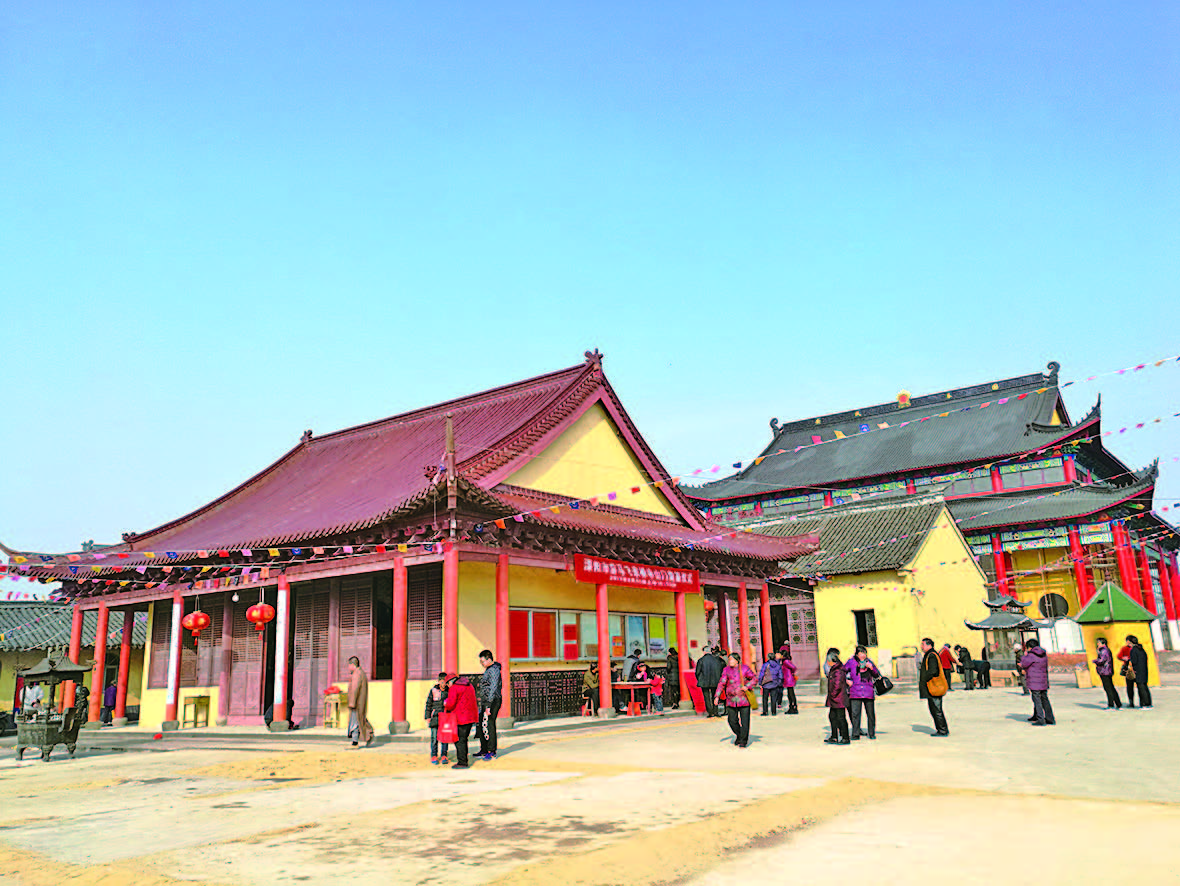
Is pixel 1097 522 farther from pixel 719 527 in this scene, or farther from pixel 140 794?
pixel 140 794

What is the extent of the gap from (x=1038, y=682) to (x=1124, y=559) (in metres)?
26.9

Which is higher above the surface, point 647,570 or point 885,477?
point 885,477

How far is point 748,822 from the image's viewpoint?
736cm

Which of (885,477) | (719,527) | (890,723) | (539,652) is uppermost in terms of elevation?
(885,477)

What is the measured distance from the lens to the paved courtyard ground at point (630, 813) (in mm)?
5895

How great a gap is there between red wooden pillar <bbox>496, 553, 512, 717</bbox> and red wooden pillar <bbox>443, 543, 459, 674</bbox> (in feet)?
2.77

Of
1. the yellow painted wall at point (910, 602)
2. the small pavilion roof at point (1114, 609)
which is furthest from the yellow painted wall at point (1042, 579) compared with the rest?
the small pavilion roof at point (1114, 609)

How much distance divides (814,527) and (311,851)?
30643 millimetres

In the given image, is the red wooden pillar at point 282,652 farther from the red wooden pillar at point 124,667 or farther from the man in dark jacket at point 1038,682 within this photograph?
the man in dark jacket at point 1038,682

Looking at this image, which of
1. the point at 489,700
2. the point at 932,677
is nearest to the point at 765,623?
the point at 932,677

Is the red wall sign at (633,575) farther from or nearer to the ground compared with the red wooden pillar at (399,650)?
farther from the ground

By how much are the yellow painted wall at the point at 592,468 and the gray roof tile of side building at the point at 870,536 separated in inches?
288

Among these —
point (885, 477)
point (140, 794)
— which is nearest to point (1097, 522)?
point (885, 477)

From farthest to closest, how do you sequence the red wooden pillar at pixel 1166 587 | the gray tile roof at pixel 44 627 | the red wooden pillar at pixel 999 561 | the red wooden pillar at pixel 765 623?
the red wooden pillar at pixel 1166 587, the red wooden pillar at pixel 999 561, the gray tile roof at pixel 44 627, the red wooden pillar at pixel 765 623
